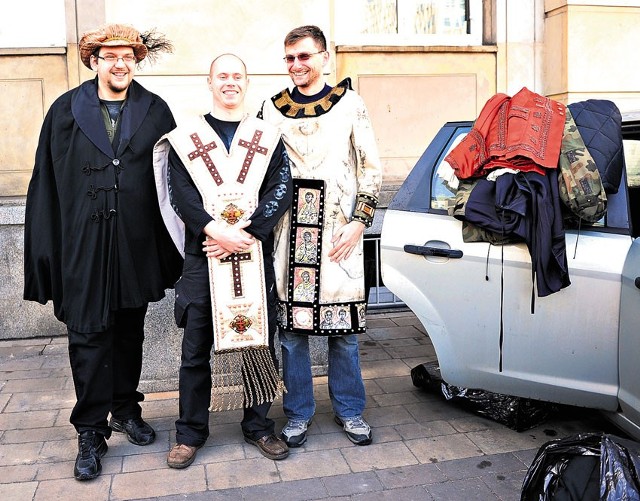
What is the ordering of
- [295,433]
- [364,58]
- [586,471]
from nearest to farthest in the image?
Result: [586,471]
[295,433]
[364,58]

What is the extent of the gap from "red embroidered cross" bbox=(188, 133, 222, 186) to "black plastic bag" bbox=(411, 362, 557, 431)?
1.85m

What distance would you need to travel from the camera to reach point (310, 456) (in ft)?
12.9

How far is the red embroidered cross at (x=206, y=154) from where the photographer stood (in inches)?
143

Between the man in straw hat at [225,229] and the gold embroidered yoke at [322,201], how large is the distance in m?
0.13

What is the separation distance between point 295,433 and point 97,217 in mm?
1465

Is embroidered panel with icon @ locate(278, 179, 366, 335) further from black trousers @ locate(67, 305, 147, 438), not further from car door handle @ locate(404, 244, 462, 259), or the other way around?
black trousers @ locate(67, 305, 147, 438)

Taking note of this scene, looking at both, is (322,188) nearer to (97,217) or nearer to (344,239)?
(344,239)

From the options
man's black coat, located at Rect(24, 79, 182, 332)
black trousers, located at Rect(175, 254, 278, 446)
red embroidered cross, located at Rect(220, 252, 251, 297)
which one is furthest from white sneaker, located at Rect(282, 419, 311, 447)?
man's black coat, located at Rect(24, 79, 182, 332)

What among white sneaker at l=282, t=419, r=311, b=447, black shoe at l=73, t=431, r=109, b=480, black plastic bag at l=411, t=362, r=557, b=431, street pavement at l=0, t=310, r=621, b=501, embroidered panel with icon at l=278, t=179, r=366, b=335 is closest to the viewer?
street pavement at l=0, t=310, r=621, b=501

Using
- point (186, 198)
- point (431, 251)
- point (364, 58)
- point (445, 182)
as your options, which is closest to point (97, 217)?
point (186, 198)

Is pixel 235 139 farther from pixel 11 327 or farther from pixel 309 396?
pixel 11 327

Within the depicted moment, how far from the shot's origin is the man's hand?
386 cm

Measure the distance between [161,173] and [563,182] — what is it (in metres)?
1.87

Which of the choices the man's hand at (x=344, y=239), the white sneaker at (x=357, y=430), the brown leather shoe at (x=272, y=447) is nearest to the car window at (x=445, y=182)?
the man's hand at (x=344, y=239)
